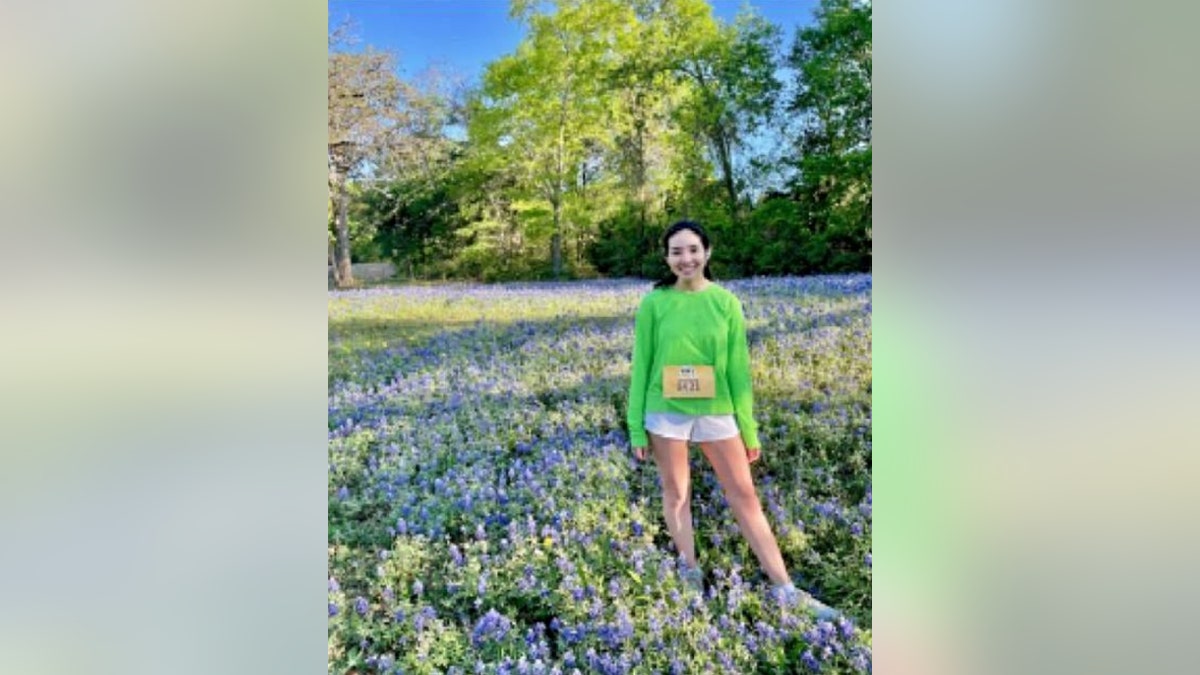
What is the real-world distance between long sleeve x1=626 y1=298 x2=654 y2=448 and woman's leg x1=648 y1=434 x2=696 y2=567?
0.06 m

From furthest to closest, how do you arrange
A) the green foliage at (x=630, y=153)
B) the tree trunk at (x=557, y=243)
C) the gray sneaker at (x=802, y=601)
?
the tree trunk at (x=557, y=243)
the green foliage at (x=630, y=153)
the gray sneaker at (x=802, y=601)

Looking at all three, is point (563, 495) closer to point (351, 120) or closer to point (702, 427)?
point (702, 427)

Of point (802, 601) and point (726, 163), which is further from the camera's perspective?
point (726, 163)

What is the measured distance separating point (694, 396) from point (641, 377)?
195mm

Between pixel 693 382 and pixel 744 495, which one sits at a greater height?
pixel 693 382

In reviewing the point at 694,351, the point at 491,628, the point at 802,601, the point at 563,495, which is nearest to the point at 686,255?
the point at 694,351

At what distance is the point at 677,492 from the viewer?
2293 millimetres

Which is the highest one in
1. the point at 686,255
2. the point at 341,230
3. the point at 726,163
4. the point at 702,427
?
the point at 726,163

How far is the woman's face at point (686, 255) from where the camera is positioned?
2.29 meters

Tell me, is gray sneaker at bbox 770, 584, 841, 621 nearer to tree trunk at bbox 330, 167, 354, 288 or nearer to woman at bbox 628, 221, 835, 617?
woman at bbox 628, 221, 835, 617

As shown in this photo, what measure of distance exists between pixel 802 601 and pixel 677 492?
532 millimetres

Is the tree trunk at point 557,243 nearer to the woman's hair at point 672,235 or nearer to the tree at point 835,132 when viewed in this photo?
the woman's hair at point 672,235

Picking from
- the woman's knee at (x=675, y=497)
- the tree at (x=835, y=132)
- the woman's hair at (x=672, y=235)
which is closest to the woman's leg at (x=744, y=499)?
the woman's knee at (x=675, y=497)
